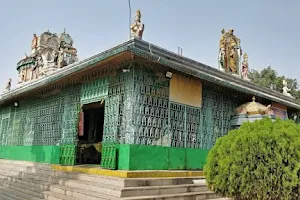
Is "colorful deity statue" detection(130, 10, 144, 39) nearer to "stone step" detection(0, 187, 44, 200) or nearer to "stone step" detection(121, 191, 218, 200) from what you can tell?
"stone step" detection(121, 191, 218, 200)

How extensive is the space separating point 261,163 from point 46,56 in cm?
2291

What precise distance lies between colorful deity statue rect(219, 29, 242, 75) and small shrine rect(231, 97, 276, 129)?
345 cm

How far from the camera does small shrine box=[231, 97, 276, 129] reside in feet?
34.6

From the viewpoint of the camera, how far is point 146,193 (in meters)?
6.74

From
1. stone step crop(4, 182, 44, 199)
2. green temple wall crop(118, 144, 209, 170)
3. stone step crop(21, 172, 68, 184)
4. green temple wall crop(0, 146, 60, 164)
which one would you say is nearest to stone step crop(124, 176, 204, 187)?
green temple wall crop(118, 144, 209, 170)

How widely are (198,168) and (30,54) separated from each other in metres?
22.8

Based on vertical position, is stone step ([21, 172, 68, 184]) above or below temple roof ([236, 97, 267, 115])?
below

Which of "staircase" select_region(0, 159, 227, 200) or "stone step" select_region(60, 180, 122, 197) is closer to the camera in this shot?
"stone step" select_region(60, 180, 122, 197)

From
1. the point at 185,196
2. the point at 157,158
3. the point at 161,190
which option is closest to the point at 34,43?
the point at 157,158

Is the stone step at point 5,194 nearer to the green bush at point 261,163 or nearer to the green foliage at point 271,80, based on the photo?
the green bush at point 261,163

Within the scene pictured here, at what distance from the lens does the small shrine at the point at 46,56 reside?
77.9 ft

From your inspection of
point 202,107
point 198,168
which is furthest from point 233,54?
point 198,168

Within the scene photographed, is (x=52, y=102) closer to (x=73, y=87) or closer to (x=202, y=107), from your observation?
(x=73, y=87)

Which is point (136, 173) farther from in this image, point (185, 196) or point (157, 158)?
point (185, 196)
